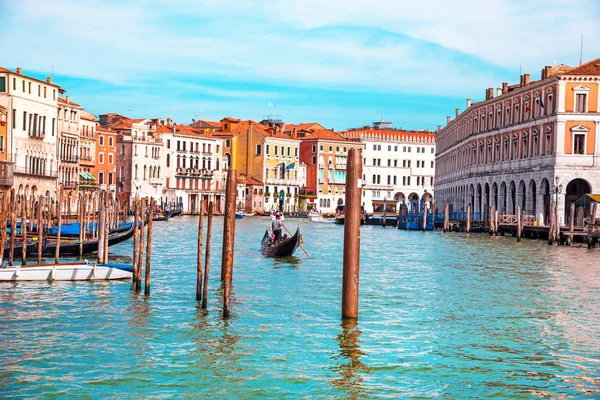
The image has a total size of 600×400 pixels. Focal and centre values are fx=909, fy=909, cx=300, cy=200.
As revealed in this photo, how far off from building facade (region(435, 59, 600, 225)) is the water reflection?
26.0m

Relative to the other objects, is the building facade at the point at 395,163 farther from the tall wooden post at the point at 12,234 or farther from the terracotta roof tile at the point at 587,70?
the tall wooden post at the point at 12,234

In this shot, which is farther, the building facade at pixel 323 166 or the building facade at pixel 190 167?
the building facade at pixel 323 166

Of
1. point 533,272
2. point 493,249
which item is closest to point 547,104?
point 493,249

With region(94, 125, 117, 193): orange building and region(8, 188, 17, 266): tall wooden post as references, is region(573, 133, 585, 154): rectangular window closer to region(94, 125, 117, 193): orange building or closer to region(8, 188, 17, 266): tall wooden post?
region(8, 188, 17, 266): tall wooden post

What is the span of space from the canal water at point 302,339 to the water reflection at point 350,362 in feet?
0.08

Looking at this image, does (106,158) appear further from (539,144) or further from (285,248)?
(285,248)

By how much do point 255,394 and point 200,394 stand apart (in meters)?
0.53

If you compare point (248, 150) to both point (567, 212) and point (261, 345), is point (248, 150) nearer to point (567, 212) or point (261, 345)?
point (567, 212)

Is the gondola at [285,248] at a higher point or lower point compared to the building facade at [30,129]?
lower

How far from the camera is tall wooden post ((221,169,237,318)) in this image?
1201cm

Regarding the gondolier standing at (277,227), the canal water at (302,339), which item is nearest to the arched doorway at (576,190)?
the gondolier standing at (277,227)

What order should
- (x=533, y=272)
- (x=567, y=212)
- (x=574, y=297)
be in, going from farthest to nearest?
1. (x=567, y=212)
2. (x=533, y=272)
3. (x=574, y=297)

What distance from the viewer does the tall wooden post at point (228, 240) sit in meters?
12.0

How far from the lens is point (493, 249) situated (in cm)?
2938
